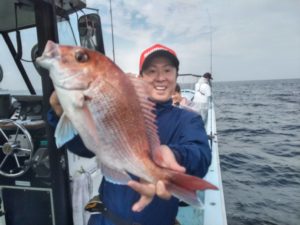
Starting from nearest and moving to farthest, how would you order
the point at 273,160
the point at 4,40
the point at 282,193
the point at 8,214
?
the point at 8,214, the point at 4,40, the point at 282,193, the point at 273,160

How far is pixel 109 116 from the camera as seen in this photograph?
4.88ft

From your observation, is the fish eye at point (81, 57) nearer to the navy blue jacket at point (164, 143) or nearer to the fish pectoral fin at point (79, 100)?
the fish pectoral fin at point (79, 100)

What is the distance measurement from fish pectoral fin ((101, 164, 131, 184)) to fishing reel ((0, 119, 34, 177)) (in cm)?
170

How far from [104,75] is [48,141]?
72.2 inches

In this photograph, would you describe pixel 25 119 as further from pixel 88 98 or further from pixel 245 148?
pixel 245 148

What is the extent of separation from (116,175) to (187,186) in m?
0.36

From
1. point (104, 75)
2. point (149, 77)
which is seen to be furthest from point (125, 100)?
point (149, 77)

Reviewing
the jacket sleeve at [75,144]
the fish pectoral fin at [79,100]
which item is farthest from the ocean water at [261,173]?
the fish pectoral fin at [79,100]

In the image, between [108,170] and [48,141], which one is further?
[48,141]

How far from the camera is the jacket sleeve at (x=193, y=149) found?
5.64 feet

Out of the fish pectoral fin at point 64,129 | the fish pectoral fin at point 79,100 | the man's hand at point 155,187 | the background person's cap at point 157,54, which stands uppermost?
the background person's cap at point 157,54

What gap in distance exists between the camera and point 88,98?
1436 mm

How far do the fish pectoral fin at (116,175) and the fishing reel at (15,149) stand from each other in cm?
170

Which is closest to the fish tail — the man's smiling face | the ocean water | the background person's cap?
the man's smiling face
